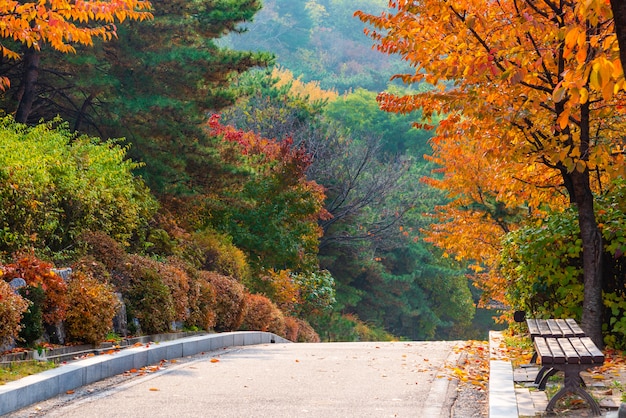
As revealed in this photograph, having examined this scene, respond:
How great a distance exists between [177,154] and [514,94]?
11369 millimetres

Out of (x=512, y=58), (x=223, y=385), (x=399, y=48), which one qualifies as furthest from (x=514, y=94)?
(x=223, y=385)

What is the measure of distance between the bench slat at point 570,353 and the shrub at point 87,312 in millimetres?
5591

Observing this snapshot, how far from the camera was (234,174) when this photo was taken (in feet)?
69.7

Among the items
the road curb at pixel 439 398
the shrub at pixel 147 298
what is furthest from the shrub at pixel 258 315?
the road curb at pixel 439 398

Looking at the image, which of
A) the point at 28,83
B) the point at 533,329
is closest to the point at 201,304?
the point at 28,83

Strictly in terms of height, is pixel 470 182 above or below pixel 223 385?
above

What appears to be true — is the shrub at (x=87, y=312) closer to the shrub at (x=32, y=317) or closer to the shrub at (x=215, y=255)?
the shrub at (x=32, y=317)

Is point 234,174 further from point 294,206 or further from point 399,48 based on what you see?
point 399,48

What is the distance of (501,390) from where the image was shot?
759 centimetres

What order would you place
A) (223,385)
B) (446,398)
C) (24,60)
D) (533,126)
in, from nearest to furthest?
(446,398) → (223,385) → (533,126) → (24,60)

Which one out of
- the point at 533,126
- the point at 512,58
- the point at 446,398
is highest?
the point at 512,58

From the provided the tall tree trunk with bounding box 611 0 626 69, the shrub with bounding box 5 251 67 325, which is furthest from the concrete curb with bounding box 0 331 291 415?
the tall tree trunk with bounding box 611 0 626 69

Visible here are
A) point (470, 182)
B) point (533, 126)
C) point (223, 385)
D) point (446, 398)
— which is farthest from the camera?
point (470, 182)

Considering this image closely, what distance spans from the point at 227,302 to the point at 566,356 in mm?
10499
